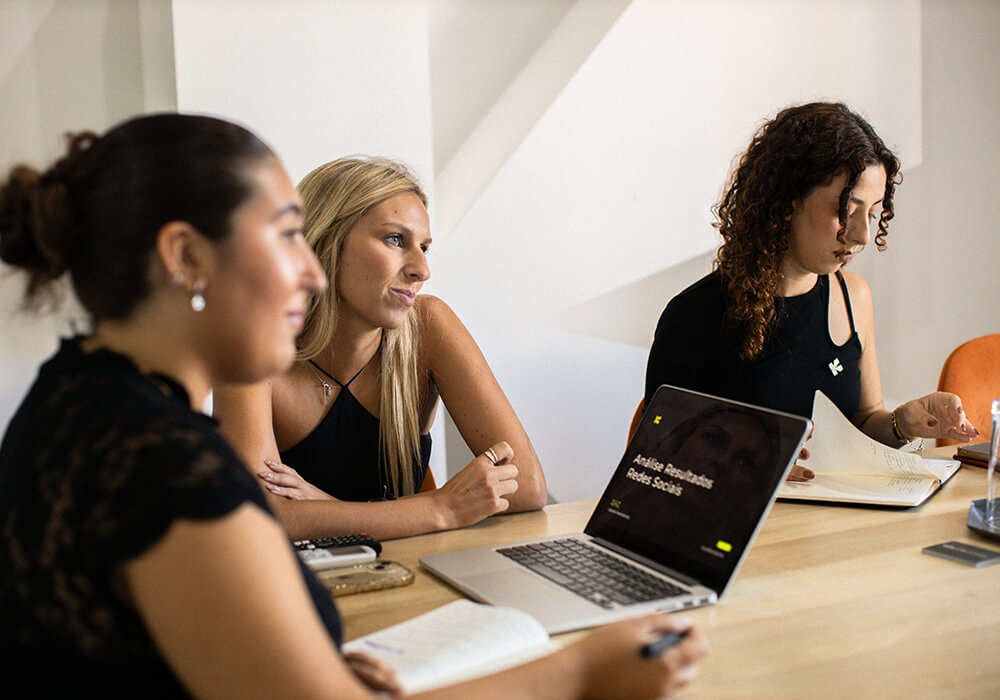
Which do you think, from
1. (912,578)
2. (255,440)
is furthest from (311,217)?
(912,578)

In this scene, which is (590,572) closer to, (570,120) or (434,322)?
(434,322)

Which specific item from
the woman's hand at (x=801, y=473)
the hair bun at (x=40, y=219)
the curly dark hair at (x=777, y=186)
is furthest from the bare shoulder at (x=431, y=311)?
the hair bun at (x=40, y=219)

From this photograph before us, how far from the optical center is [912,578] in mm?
1212

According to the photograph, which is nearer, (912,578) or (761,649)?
(761,649)

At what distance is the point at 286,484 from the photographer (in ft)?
5.17

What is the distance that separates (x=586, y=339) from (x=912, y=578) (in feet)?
6.69

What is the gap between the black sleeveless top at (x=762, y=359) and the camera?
2102 millimetres

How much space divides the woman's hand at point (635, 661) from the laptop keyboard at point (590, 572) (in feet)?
0.84

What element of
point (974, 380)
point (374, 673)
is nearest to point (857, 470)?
point (974, 380)

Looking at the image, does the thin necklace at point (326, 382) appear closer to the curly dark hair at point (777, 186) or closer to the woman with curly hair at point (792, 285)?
the woman with curly hair at point (792, 285)

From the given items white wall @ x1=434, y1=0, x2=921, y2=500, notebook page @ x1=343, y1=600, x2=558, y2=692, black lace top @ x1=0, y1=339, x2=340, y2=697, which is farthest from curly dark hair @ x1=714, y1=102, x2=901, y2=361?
black lace top @ x1=0, y1=339, x2=340, y2=697

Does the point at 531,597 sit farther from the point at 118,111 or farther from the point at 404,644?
the point at 118,111

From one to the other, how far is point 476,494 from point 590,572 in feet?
1.13

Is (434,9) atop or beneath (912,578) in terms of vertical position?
atop
